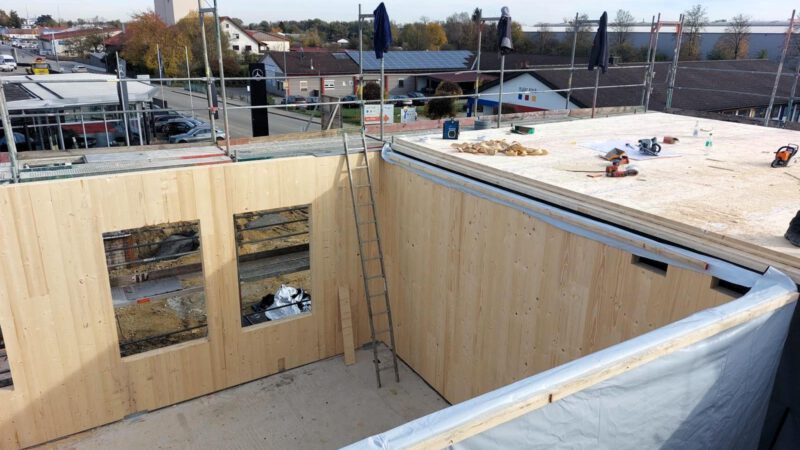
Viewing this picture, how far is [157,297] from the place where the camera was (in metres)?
8.16

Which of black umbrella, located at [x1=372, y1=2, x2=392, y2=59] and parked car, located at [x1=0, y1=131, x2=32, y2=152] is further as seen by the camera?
parked car, located at [x1=0, y1=131, x2=32, y2=152]

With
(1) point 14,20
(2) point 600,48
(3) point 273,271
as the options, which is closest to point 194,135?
(3) point 273,271

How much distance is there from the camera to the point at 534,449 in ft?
7.22

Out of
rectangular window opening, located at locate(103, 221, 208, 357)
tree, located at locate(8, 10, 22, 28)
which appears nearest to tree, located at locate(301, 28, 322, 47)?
rectangular window opening, located at locate(103, 221, 208, 357)

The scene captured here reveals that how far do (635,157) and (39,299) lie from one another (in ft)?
22.8

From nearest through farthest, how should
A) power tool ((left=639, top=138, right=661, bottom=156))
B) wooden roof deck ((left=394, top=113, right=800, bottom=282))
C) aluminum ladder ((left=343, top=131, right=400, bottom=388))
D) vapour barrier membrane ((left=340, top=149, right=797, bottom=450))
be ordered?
1. vapour barrier membrane ((left=340, top=149, right=797, bottom=450))
2. wooden roof deck ((left=394, top=113, right=800, bottom=282))
3. power tool ((left=639, top=138, right=661, bottom=156))
4. aluminum ladder ((left=343, top=131, right=400, bottom=388))

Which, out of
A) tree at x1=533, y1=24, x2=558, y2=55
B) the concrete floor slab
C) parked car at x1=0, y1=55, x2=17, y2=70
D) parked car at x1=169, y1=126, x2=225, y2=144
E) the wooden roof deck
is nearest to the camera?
the wooden roof deck

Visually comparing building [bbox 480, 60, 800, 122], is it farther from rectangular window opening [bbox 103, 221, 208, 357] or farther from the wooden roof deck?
rectangular window opening [bbox 103, 221, 208, 357]

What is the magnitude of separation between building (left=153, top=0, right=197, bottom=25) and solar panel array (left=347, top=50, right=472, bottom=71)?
45544mm

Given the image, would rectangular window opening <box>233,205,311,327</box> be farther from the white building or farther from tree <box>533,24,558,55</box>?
tree <box>533,24,558,55</box>

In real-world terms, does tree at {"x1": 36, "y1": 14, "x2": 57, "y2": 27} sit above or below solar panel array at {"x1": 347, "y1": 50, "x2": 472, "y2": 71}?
A: above

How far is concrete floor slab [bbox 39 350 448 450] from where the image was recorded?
20.0 feet

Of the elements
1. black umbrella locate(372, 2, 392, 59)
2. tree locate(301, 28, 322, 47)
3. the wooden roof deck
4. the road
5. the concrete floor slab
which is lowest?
the concrete floor slab

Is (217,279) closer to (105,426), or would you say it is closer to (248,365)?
(248,365)
